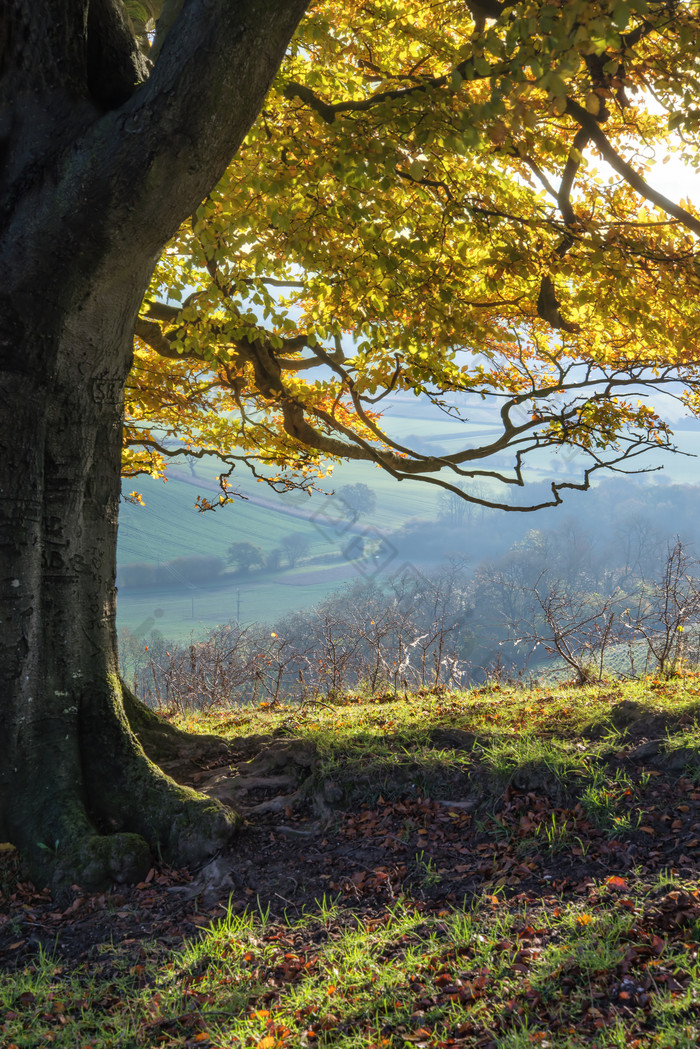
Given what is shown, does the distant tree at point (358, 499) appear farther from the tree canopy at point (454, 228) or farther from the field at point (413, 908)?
the field at point (413, 908)

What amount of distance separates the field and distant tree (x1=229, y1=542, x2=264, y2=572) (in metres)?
58.2

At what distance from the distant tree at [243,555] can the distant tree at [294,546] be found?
11.3 feet

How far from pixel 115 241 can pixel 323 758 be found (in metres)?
3.57

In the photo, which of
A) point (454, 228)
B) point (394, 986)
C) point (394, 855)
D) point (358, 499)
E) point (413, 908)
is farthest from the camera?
point (358, 499)

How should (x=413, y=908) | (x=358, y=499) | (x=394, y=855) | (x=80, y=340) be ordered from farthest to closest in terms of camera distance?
(x=358, y=499), (x=80, y=340), (x=394, y=855), (x=413, y=908)

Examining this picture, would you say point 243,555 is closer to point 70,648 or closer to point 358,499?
point 358,499

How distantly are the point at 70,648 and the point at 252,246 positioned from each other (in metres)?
4.48

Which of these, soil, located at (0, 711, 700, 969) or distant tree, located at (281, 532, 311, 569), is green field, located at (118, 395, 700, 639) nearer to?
distant tree, located at (281, 532, 311, 569)

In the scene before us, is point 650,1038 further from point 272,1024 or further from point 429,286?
point 429,286

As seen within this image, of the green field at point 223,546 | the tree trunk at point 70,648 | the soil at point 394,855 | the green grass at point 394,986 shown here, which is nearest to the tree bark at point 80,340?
the tree trunk at point 70,648

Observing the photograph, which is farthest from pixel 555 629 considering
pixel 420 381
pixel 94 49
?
pixel 94 49

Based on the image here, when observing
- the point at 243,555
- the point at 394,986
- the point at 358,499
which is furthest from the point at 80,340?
the point at 358,499

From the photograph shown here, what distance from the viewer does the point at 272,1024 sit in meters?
2.67

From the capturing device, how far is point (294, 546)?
220ft
